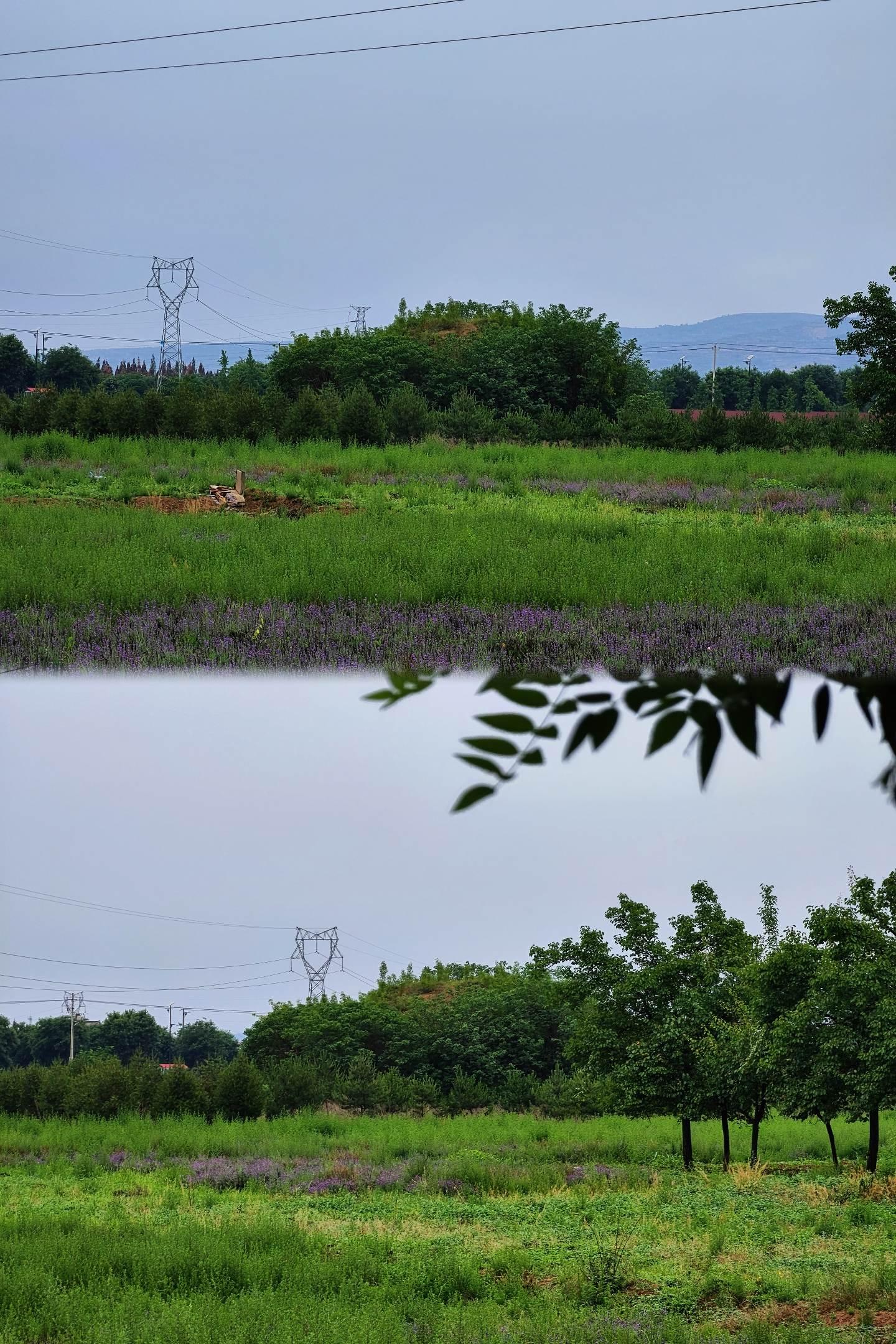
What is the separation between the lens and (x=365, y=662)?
7.62 meters

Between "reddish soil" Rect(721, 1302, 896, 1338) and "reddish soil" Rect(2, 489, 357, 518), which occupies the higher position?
"reddish soil" Rect(2, 489, 357, 518)

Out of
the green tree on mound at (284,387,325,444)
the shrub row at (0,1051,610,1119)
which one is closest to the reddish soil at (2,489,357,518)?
the green tree on mound at (284,387,325,444)

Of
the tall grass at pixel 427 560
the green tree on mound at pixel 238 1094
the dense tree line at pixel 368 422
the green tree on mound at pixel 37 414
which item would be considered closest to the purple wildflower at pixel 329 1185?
the tall grass at pixel 427 560

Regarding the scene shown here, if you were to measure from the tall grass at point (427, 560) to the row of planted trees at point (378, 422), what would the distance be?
8609mm

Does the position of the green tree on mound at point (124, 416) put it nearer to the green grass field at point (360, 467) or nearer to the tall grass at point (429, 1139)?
the green grass field at point (360, 467)

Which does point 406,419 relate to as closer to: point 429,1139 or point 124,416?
point 124,416

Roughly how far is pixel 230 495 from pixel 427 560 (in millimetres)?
6457

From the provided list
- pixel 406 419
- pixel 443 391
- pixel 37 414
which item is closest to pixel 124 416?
pixel 37 414

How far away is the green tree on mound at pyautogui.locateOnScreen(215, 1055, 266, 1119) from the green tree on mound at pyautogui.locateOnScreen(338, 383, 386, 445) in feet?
50.7

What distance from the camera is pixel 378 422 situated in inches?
888

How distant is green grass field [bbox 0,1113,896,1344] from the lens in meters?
8.07

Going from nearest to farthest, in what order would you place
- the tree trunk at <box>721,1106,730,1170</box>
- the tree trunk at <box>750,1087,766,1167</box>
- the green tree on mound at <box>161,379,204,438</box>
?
1. the tree trunk at <box>721,1106,730,1170</box>
2. the tree trunk at <box>750,1087,766,1167</box>
3. the green tree on mound at <box>161,379,204,438</box>

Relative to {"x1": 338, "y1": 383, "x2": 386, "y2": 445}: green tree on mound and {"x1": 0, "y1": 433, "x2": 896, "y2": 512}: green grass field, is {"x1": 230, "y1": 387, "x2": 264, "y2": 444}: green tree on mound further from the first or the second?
{"x1": 338, "y1": 383, "x2": 386, "y2": 445}: green tree on mound

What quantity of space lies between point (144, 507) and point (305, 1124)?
16.7 m
